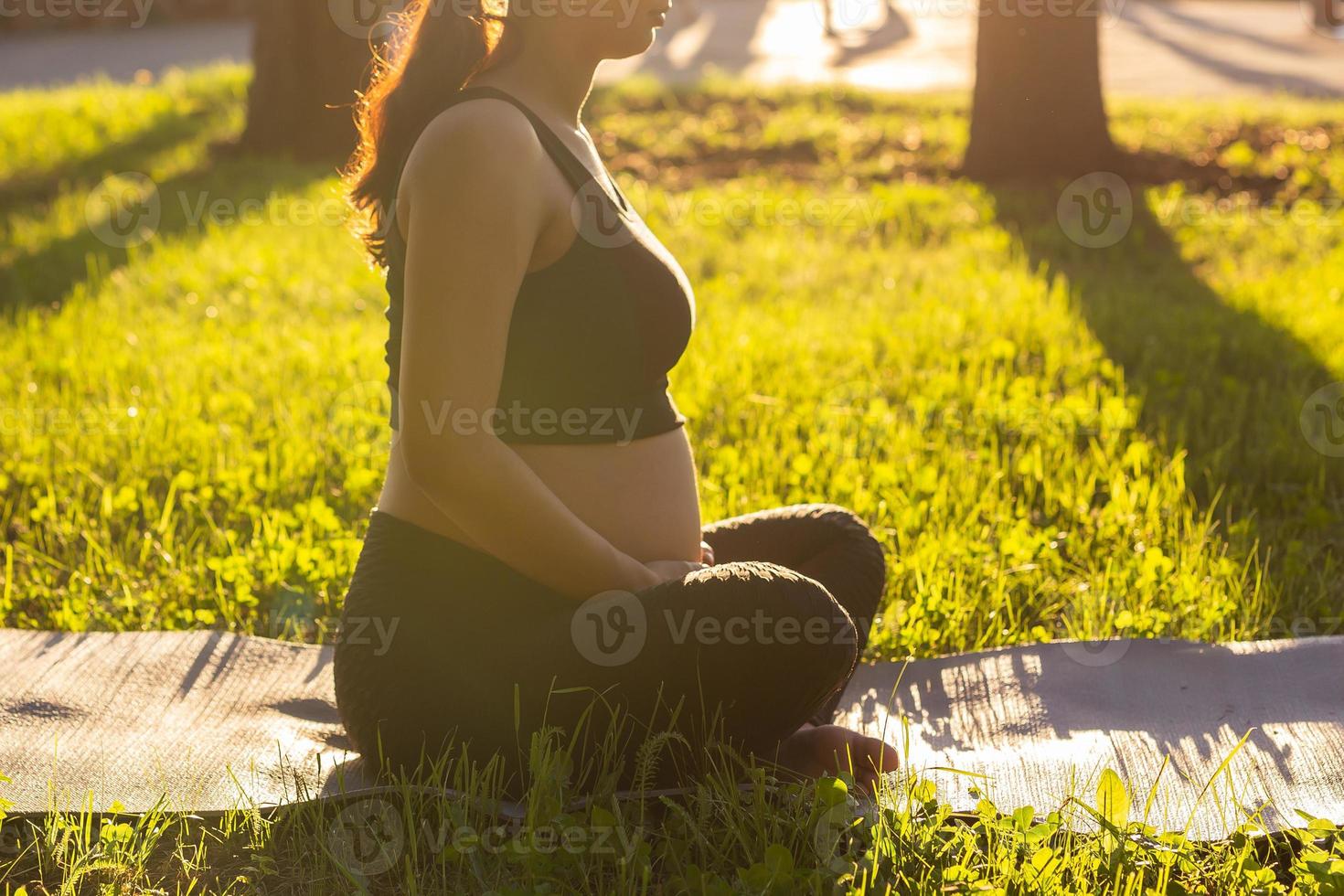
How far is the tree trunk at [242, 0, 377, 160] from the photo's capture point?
32.8 feet

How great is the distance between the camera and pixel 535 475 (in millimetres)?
2361

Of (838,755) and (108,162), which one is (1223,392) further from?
(108,162)

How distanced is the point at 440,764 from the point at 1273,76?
15.1 metres

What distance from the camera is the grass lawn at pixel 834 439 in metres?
2.42

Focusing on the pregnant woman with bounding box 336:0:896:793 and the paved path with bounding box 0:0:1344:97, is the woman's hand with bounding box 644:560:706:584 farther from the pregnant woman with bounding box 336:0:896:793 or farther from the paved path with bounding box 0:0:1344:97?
the paved path with bounding box 0:0:1344:97

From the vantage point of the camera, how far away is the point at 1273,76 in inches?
586

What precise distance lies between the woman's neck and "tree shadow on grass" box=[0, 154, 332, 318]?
470 cm

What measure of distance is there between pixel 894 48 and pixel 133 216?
37.9ft

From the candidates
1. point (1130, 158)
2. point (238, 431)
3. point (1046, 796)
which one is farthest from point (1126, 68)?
point (1046, 796)

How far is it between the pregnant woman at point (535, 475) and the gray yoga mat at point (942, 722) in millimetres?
308

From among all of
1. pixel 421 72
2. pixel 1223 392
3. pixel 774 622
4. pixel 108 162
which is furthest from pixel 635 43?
pixel 108 162

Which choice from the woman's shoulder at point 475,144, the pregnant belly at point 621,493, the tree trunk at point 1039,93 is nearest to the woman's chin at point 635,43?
the woman's shoulder at point 475,144

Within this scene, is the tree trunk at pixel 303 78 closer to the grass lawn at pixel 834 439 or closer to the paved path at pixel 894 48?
the grass lawn at pixel 834 439

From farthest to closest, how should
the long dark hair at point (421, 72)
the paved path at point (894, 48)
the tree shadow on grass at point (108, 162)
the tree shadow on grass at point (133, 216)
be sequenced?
the paved path at point (894, 48) → the tree shadow on grass at point (108, 162) → the tree shadow on grass at point (133, 216) → the long dark hair at point (421, 72)
